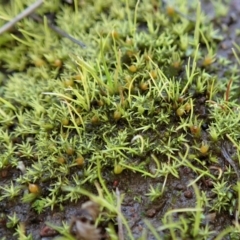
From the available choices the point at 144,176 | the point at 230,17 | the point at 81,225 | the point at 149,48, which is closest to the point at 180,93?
the point at 149,48

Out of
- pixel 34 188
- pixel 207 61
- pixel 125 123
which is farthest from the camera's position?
pixel 207 61

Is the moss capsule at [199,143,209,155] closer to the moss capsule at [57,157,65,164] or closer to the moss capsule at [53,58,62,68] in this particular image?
the moss capsule at [57,157,65,164]

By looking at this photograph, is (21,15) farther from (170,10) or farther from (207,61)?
(207,61)

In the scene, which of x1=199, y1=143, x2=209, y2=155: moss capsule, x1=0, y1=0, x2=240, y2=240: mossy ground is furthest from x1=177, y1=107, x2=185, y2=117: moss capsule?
x1=199, y1=143, x2=209, y2=155: moss capsule

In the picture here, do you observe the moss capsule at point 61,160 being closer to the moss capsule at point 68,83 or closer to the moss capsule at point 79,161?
the moss capsule at point 79,161

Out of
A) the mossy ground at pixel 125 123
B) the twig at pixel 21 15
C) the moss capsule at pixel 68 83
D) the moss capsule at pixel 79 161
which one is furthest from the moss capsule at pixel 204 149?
the twig at pixel 21 15

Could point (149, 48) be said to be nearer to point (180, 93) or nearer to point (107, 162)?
point (180, 93)

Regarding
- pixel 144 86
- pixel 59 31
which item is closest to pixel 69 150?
pixel 144 86
